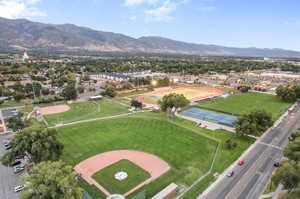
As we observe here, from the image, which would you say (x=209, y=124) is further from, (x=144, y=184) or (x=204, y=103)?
(x=144, y=184)

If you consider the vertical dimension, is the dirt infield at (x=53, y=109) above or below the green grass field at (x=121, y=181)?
above

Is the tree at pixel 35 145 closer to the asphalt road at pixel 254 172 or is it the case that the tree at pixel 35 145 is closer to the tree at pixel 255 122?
the asphalt road at pixel 254 172

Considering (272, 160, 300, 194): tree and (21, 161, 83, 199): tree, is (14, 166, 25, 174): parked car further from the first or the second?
(272, 160, 300, 194): tree

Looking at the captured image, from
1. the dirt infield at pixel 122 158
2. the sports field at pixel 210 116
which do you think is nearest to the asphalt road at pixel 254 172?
the dirt infield at pixel 122 158

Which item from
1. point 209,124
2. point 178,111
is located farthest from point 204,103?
point 209,124

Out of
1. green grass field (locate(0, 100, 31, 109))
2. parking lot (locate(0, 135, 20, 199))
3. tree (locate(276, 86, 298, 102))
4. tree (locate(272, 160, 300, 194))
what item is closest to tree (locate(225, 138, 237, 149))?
tree (locate(272, 160, 300, 194))

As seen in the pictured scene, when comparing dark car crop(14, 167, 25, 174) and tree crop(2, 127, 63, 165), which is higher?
tree crop(2, 127, 63, 165)

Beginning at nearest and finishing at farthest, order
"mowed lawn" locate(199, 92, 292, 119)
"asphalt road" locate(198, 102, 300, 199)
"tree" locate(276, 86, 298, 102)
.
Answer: "asphalt road" locate(198, 102, 300, 199)
"mowed lawn" locate(199, 92, 292, 119)
"tree" locate(276, 86, 298, 102)

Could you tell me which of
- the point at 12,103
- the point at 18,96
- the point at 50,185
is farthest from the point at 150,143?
the point at 12,103
